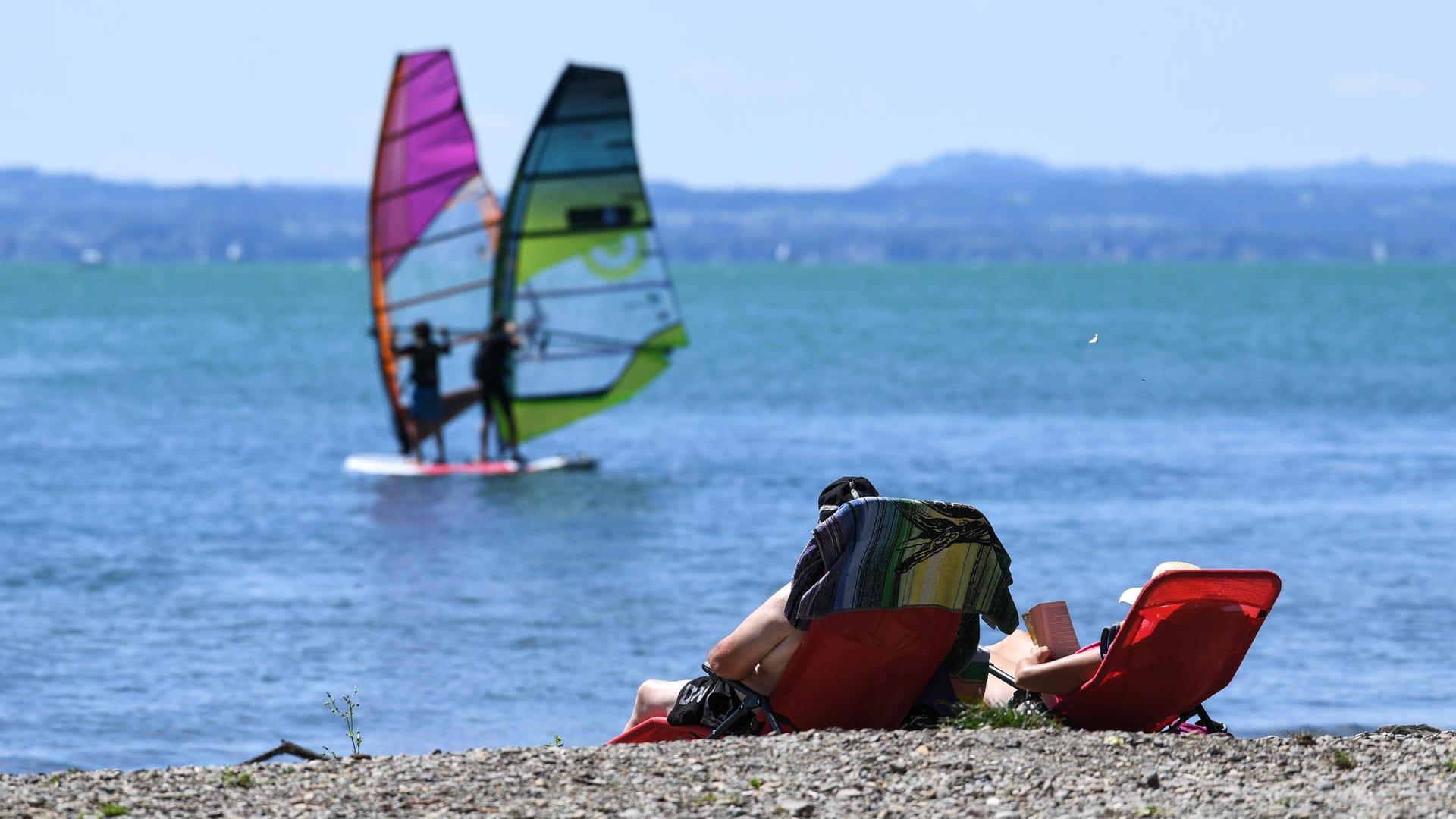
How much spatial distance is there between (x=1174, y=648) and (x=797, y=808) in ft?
4.71

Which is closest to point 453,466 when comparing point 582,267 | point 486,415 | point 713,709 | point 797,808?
point 486,415

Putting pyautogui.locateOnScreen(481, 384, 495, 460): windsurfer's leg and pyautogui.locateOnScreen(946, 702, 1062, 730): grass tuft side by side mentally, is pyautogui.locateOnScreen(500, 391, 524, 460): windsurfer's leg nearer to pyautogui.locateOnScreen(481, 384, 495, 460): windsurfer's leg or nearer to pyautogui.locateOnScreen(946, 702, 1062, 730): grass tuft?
pyautogui.locateOnScreen(481, 384, 495, 460): windsurfer's leg

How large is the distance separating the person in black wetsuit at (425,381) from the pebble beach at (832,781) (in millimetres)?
13528

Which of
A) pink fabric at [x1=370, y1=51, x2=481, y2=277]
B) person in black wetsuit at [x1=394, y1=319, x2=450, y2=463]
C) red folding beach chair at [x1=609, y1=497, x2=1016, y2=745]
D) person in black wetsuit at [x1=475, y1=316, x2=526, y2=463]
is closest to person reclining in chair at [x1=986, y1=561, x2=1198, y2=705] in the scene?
red folding beach chair at [x1=609, y1=497, x2=1016, y2=745]

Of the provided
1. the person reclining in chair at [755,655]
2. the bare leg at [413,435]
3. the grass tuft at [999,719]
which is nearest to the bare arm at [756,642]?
the person reclining in chair at [755,655]

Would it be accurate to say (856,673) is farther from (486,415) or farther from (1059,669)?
(486,415)

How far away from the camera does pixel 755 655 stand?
206 inches

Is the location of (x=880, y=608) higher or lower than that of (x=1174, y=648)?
higher

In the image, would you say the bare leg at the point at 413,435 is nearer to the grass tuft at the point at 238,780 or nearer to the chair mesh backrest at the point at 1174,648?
the chair mesh backrest at the point at 1174,648

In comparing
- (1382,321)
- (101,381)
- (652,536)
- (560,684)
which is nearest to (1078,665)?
(560,684)

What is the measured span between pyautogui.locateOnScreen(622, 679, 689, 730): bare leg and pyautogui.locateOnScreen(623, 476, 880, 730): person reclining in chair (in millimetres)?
32

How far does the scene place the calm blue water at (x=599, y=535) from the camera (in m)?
8.85

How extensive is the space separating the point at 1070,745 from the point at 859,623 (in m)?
0.63

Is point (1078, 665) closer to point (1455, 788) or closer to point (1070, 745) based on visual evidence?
point (1070, 745)
